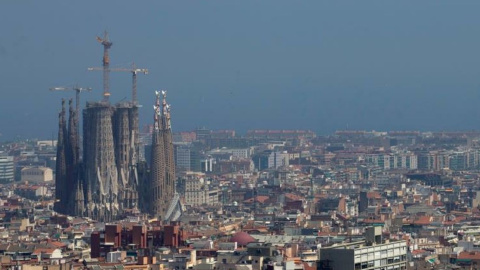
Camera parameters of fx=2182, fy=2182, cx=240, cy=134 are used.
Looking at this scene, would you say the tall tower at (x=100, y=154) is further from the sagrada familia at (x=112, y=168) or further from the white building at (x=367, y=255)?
the white building at (x=367, y=255)

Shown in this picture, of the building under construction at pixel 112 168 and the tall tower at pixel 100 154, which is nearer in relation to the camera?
the building under construction at pixel 112 168

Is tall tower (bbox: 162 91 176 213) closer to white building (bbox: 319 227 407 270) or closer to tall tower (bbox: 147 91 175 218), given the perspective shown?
tall tower (bbox: 147 91 175 218)

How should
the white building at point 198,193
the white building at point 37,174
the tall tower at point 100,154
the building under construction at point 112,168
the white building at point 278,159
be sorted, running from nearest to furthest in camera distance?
the building under construction at point 112,168 < the tall tower at point 100,154 < the white building at point 198,193 < the white building at point 37,174 < the white building at point 278,159

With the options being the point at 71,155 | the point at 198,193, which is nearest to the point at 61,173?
the point at 71,155

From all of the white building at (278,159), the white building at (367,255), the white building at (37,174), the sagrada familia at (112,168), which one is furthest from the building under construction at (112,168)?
the white building at (367,255)

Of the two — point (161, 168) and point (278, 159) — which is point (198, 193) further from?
point (278, 159)

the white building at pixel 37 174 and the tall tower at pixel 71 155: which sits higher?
the tall tower at pixel 71 155

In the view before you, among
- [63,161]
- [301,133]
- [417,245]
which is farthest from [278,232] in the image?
[301,133]

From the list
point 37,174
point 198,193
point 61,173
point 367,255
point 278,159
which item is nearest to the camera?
point 367,255
